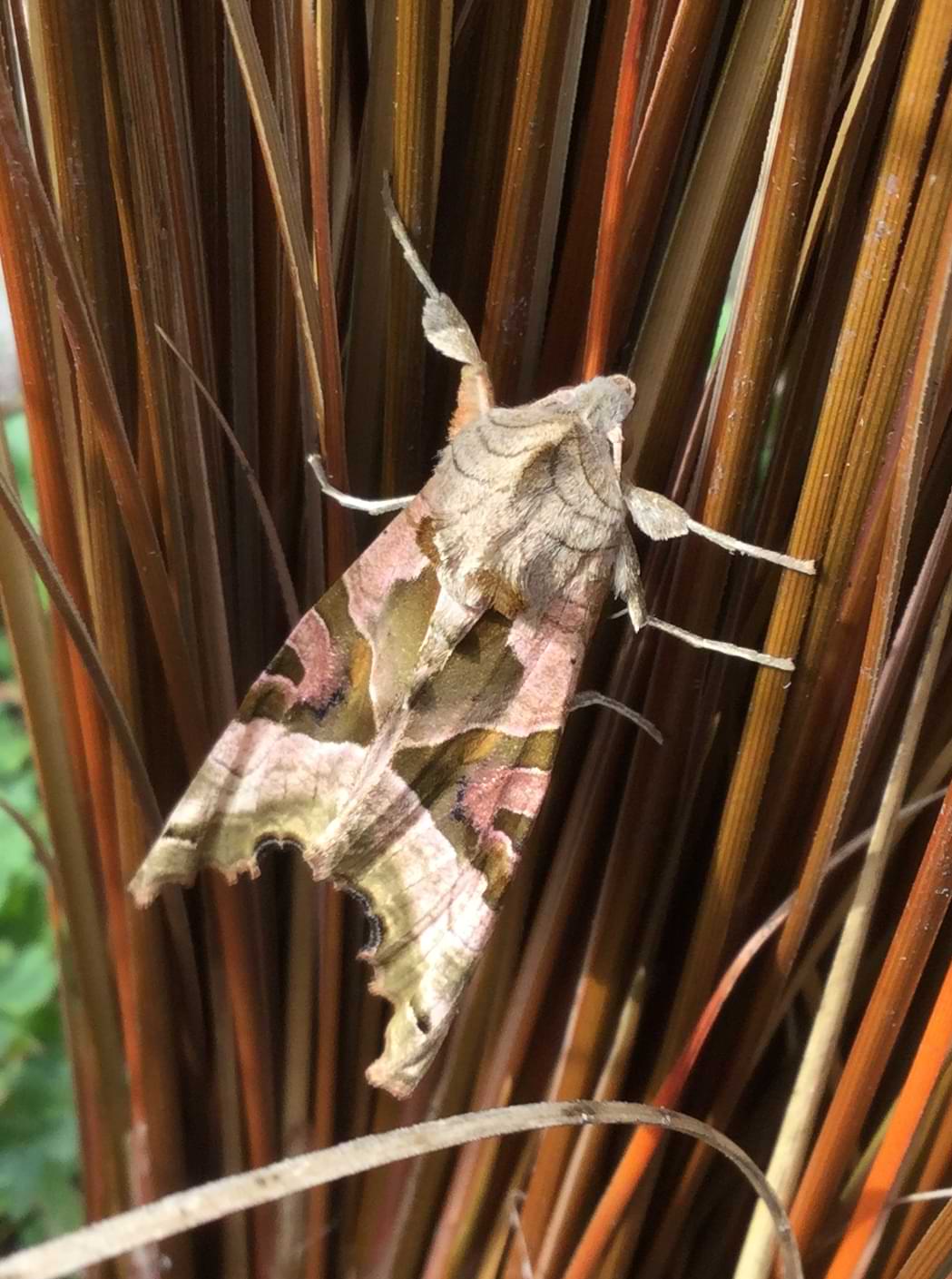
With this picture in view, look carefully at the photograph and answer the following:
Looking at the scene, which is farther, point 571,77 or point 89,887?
point 89,887

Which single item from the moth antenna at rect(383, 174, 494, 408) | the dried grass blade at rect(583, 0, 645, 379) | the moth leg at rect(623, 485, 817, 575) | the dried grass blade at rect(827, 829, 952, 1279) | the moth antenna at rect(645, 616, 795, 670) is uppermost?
the dried grass blade at rect(583, 0, 645, 379)

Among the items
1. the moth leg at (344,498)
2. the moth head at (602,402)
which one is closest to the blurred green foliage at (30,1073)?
the moth leg at (344,498)

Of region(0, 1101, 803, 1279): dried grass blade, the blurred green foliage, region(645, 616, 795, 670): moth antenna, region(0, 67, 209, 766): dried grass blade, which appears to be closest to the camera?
region(0, 1101, 803, 1279): dried grass blade

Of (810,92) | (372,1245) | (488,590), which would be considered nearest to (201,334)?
(488,590)

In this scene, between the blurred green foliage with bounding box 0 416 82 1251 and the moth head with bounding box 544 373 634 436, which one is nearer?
the moth head with bounding box 544 373 634 436

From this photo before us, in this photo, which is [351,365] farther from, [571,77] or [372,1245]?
[372,1245]

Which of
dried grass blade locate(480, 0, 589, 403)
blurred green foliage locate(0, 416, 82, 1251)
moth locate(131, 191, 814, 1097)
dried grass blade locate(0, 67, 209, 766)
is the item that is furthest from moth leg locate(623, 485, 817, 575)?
blurred green foliage locate(0, 416, 82, 1251)

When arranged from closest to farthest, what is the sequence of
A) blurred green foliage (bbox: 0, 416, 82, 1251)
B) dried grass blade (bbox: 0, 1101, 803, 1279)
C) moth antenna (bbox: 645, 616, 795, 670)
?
dried grass blade (bbox: 0, 1101, 803, 1279), moth antenna (bbox: 645, 616, 795, 670), blurred green foliage (bbox: 0, 416, 82, 1251)

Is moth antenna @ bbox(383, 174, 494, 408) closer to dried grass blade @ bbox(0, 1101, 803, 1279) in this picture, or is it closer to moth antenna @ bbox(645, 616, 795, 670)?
moth antenna @ bbox(645, 616, 795, 670)
